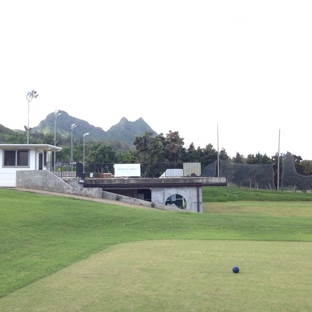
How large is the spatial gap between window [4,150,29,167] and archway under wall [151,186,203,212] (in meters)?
9.88

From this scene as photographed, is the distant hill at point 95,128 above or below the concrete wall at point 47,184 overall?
above

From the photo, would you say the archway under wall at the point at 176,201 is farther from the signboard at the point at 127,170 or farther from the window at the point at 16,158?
the window at the point at 16,158

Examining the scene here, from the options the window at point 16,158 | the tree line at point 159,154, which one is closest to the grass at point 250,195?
the tree line at point 159,154

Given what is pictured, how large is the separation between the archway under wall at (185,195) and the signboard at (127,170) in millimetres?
3400

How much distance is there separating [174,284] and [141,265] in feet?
6.92

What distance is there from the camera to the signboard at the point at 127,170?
34625mm

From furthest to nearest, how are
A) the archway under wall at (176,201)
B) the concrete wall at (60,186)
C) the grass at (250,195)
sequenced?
the grass at (250,195) → the archway under wall at (176,201) → the concrete wall at (60,186)

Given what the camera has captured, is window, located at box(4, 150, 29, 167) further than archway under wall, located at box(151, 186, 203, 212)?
Yes

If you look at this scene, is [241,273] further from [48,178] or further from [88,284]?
[48,178]

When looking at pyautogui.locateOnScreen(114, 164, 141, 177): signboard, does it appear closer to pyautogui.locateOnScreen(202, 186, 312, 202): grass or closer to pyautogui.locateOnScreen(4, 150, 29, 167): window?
pyautogui.locateOnScreen(4, 150, 29, 167): window

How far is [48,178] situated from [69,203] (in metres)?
7.83

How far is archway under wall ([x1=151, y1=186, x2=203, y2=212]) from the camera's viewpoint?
104 ft

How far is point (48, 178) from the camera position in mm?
29984

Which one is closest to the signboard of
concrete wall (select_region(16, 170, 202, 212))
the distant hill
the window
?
concrete wall (select_region(16, 170, 202, 212))
